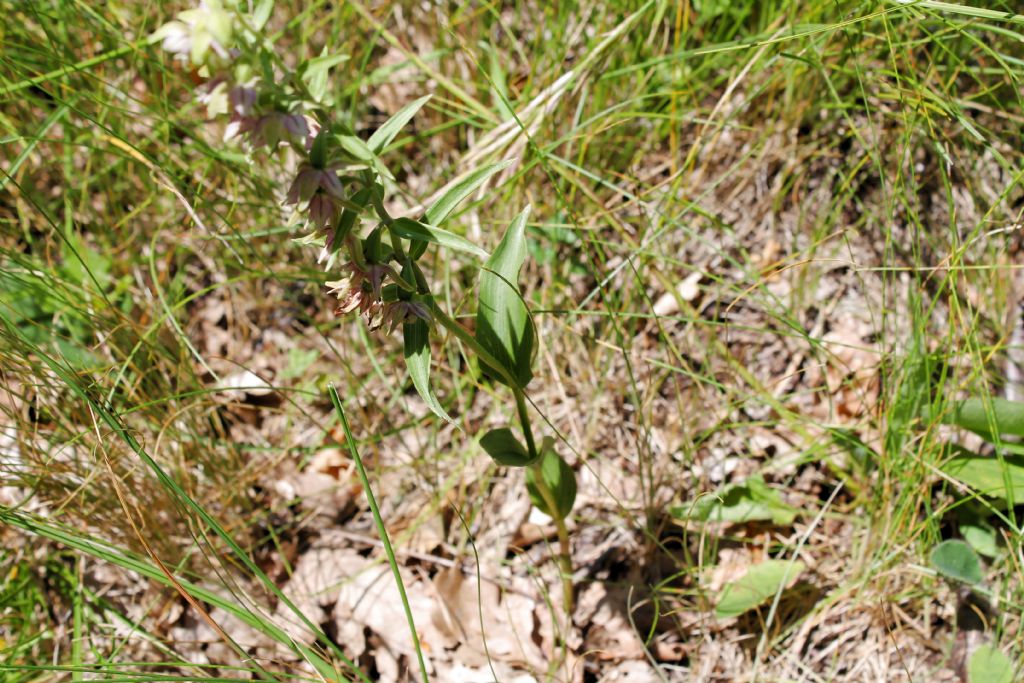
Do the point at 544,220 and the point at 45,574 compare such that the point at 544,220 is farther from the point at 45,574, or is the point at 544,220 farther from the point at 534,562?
the point at 45,574

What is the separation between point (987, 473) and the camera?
2420mm

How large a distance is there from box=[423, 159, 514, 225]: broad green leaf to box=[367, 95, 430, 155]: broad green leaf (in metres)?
0.18

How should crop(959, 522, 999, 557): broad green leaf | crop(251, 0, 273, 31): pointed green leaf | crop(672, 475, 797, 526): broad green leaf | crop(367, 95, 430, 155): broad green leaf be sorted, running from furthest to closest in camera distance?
crop(672, 475, 797, 526): broad green leaf, crop(959, 522, 999, 557): broad green leaf, crop(367, 95, 430, 155): broad green leaf, crop(251, 0, 273, 31): pointed green leaf

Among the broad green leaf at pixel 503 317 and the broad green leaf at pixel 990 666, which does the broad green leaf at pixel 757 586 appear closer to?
the broad green leaf at pixel 990 666

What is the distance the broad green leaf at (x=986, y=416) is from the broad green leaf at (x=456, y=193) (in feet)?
5.33

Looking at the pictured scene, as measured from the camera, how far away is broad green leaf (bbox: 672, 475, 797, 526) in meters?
2.70

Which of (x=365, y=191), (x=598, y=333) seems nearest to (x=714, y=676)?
(x=598, y=333)

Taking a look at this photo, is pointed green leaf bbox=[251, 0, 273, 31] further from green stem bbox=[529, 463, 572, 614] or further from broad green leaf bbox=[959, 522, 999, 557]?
Result: broad green leaf bbox=[959, 522, 999, 557]

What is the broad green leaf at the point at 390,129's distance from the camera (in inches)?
62.6

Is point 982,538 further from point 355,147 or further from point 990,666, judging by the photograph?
point 355,147

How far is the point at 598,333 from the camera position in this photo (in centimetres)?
316

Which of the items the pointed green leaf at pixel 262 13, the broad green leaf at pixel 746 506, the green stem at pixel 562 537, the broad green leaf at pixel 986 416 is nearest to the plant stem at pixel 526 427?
the green stem at pixel 562 537

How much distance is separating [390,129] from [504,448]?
35.6 inches

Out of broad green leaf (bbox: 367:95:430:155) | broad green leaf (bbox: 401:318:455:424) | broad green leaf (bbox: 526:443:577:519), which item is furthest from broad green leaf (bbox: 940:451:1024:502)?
broad green leaf (bbox: 367:95:430:155)
